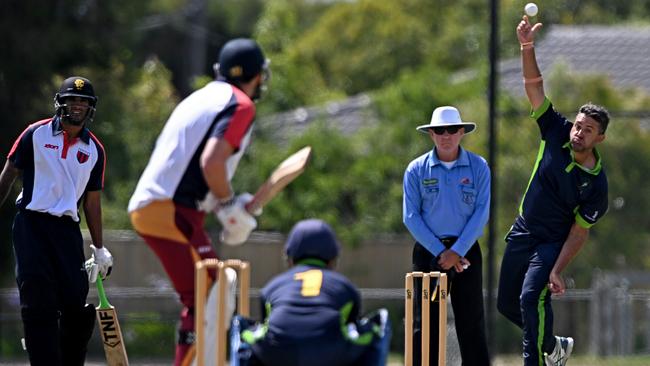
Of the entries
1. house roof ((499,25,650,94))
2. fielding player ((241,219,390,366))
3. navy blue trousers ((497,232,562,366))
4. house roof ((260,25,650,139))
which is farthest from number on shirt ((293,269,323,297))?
house roof ((499,25,650,94))

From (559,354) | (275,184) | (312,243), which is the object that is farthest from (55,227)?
(559,354)

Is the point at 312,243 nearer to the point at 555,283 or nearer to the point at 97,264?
the point at 97,264

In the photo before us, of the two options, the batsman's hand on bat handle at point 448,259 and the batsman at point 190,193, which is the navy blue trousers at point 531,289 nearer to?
the batsman's hand on bat handle at point 448,259

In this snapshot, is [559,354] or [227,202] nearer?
[227,202]

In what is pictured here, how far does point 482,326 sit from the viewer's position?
8219 millimetres

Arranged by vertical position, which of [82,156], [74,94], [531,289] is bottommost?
[531,289]

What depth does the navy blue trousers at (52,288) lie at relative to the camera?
7355 millimetres

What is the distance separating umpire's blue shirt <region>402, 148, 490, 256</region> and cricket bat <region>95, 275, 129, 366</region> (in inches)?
71.8

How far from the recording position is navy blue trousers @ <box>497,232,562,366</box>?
801 centimetres

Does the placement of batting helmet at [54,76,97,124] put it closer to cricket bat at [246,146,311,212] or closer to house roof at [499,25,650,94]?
cricket bat at [246,146,311,212]

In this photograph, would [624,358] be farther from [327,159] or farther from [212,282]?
Answer: [212,282]

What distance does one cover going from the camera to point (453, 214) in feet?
26.6

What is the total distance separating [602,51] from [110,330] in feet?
88.8

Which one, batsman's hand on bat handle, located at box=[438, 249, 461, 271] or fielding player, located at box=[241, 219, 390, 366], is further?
batsman's hand on bat handle, located at box=[438, 249, 461, 271]
